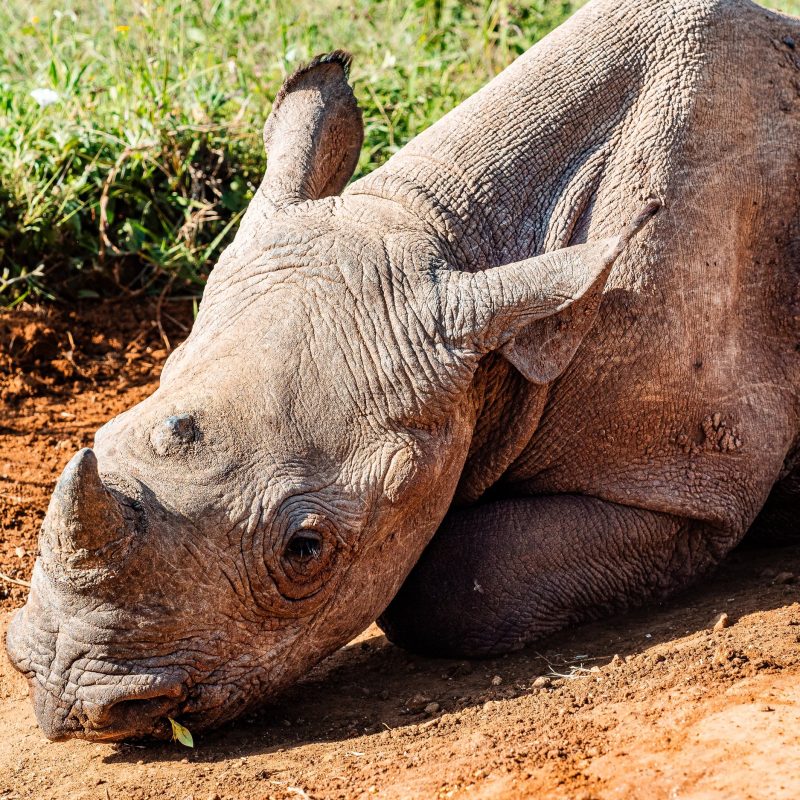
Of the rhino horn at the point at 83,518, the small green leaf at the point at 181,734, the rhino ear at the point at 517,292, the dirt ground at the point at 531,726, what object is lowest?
the dirt ground at the point at 531,726

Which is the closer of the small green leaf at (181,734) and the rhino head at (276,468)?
the rhino head at (276,468)

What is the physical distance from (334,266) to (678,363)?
1425mm

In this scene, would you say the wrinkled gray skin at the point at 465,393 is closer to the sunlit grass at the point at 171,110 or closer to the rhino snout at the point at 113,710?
the rhino snout at the point at 113,710

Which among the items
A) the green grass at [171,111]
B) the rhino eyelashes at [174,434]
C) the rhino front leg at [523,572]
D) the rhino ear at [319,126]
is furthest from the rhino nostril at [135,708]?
the green grass at [171,111]

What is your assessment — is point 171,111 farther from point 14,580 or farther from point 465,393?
point 465,393

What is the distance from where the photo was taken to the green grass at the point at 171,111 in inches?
339

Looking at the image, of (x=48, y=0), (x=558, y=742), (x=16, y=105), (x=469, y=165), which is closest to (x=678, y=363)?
(x=469, y=165)

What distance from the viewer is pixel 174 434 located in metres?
4.40

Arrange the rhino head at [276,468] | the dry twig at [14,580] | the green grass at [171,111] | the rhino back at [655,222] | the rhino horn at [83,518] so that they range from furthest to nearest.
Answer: the green grass at [171,111] < the dry twig at [14,580] < the rhino back at [655,222] < the rhino head at [276,468] < the rhino horn at [83,518]

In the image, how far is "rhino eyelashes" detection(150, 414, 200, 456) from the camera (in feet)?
14.4

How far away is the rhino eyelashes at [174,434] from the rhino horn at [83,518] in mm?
285

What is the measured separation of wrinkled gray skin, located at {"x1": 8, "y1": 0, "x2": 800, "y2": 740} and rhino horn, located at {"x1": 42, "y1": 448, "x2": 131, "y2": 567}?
0.04 feet

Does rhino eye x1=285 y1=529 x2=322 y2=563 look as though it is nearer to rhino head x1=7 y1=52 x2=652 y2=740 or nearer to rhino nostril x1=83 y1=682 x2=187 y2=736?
rhino head x1=7 y1=52 x2=652 y2=740

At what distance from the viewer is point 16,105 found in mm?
9086
